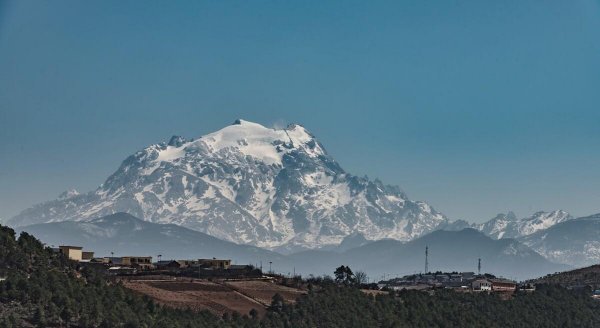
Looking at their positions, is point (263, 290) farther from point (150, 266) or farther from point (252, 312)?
point (150, 266)

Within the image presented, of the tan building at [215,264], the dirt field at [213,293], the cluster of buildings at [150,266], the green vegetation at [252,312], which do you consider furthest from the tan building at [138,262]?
the green vegetation at [252,312]

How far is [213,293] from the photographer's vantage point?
134625 millimetres

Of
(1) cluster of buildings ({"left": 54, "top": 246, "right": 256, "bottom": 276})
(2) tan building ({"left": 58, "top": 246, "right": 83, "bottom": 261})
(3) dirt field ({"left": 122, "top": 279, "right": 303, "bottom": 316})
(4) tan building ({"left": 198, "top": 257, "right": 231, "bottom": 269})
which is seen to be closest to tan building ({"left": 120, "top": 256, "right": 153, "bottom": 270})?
(1) cluster of buildings ({"left": 54, "top": 246, "right": 256, "bottom": 276})

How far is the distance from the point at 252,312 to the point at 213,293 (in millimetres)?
13740

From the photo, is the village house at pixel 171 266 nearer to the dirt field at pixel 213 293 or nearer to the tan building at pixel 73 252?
the tan building at pixel 73 252

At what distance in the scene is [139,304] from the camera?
110 m

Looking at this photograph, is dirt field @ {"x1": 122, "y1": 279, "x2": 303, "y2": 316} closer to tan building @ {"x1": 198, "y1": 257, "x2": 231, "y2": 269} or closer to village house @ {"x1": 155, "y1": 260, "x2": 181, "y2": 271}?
village house @ {"x1": 155, "y1": 260, "x2": 181, "y2": 271}

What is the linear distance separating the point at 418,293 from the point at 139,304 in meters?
54.1

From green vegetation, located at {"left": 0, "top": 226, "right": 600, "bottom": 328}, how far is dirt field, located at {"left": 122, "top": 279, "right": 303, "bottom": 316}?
318 centimetres

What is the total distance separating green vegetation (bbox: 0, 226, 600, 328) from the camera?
9844cm

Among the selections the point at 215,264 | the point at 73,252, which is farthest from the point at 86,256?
the point at 215,264

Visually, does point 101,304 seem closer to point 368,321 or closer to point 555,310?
point 368,321

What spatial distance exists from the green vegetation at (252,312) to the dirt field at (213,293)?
10.4 feet

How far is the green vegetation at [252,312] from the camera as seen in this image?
98.4 m
